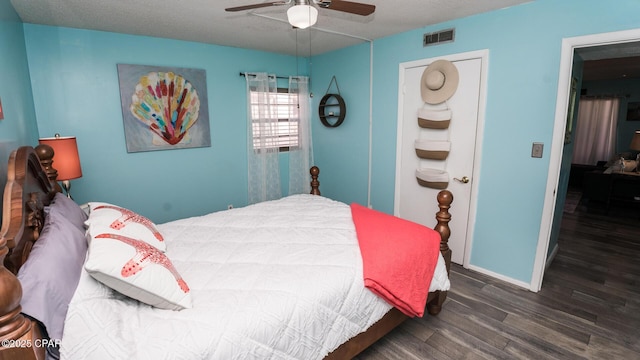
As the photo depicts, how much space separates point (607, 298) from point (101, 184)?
4812 millimetres

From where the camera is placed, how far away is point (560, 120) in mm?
2432

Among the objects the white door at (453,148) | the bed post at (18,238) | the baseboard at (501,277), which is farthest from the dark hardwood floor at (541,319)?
the bed post at (18,238)

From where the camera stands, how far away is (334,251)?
1.94 meters

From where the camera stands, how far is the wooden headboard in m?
0.73

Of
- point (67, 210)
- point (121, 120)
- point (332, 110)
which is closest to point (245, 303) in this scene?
point (67, 210)

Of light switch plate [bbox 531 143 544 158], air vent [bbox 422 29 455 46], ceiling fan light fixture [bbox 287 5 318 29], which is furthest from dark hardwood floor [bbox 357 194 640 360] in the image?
air vent [bbox 422 29 455 46]

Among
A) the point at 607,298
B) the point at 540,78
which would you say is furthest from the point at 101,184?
the point at 607,298

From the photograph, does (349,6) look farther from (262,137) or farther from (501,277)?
(501,277)

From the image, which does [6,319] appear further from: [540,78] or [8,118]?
[540,78]

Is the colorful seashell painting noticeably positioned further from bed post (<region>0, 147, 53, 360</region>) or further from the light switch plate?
the light switch plate

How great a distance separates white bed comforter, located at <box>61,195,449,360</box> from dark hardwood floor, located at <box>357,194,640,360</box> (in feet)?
1.33

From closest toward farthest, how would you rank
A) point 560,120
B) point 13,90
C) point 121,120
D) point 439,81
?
point 13,90
point 560,120
point 439,81
point 121,120

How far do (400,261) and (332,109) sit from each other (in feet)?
9.60

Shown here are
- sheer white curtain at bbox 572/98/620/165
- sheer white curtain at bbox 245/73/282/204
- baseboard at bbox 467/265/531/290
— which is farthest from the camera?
sheer white curtain at bbox 572/98/620/165
